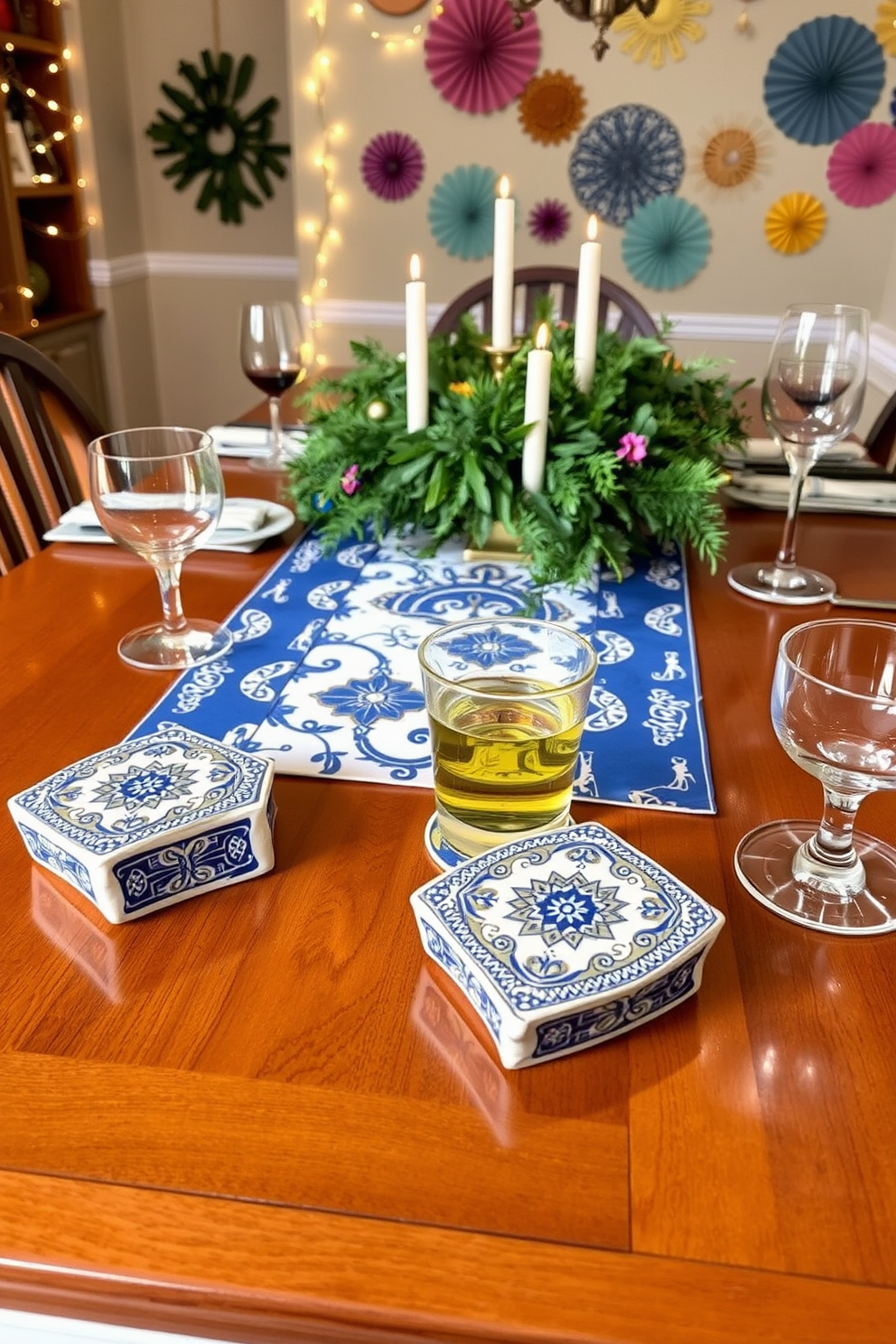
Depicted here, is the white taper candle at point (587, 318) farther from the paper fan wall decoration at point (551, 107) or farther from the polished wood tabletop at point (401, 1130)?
the paper fan wall decoration at point (551, 107)

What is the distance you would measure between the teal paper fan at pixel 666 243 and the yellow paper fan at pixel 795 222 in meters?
0.17

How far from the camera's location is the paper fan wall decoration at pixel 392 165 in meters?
2.79

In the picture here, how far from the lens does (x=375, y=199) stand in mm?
2881

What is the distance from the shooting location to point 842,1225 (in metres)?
0.42

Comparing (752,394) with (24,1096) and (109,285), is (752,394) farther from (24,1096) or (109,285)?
(109,285)

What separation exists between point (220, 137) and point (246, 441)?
2412 mm

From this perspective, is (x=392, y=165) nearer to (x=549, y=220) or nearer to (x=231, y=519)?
(x=549, y=220)

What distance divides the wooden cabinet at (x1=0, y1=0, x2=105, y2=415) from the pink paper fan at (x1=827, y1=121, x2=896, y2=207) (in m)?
2.21

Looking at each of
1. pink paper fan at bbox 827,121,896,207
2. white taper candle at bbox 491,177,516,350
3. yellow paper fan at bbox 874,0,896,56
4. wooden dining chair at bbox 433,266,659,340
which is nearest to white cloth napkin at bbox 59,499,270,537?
white taper candle at bbox 491,177,516,350

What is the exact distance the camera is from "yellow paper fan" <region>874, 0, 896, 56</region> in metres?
2.50

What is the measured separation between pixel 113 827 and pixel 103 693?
0.88 feet

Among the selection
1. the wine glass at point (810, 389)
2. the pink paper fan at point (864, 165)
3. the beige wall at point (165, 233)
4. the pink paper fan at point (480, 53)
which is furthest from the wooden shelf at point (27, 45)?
the wine glass at point (810, 389)

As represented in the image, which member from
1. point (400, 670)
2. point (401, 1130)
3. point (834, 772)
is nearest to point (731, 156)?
point (400, 670)

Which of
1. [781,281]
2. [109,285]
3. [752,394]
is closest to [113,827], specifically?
[752,394]
